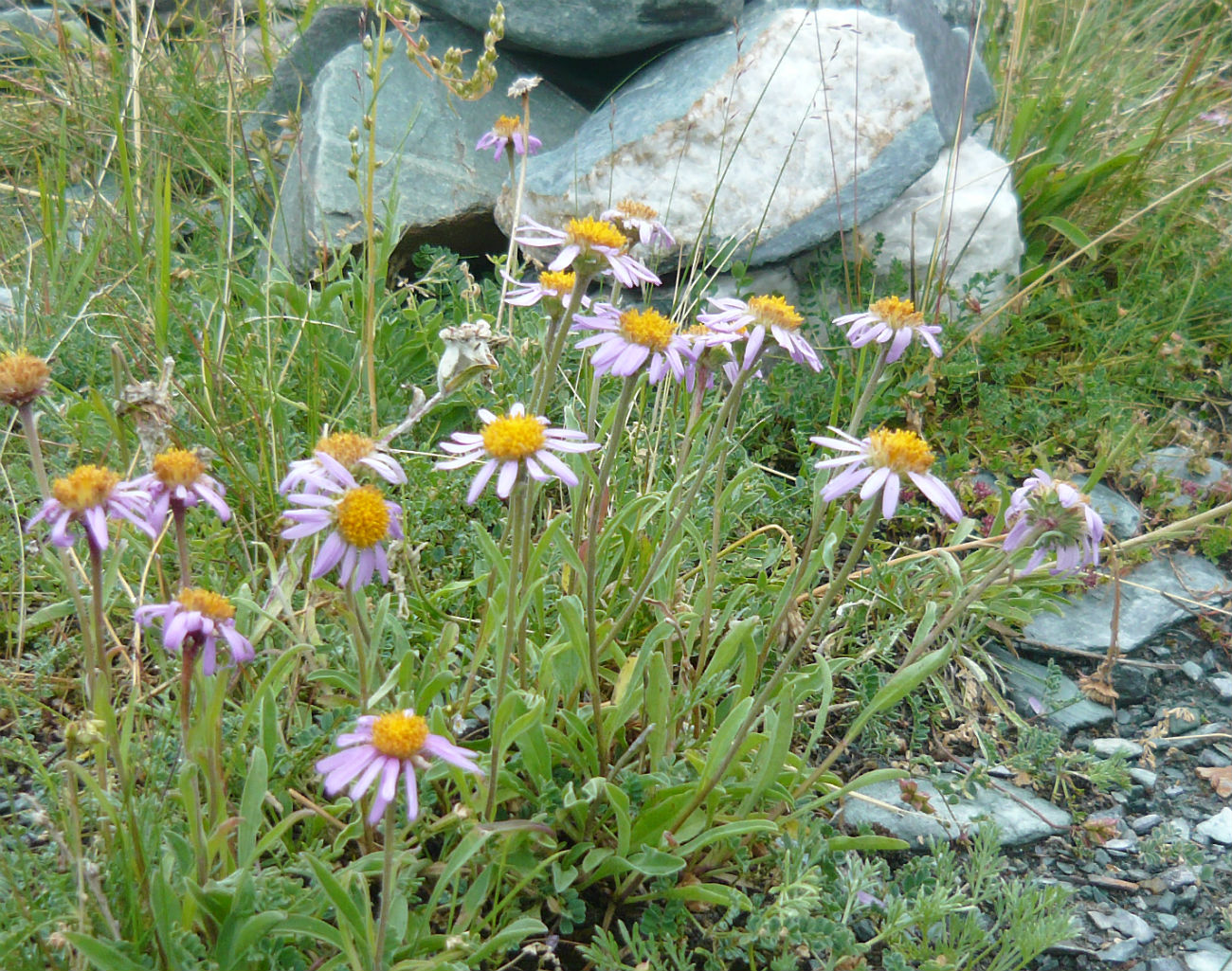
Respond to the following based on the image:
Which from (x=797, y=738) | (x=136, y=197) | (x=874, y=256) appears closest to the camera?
(x=797, y=738)

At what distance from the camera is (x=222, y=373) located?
230cm

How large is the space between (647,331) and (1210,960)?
1572 mm

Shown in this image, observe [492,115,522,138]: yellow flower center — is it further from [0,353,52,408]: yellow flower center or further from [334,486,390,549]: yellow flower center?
[334,486,390,549]: yellow flower center

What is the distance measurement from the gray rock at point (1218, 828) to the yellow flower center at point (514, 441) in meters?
1.81

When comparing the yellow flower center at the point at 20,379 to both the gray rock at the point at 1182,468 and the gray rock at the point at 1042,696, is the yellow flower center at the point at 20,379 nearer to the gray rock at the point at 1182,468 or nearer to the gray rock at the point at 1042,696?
the gray rock at the point at 1042,696

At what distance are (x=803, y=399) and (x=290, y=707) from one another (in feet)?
6.10

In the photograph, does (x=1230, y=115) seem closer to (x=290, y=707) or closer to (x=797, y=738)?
(x=797, y=738)

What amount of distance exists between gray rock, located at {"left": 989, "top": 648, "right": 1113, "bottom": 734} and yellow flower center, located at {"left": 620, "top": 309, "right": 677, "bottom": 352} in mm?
1427

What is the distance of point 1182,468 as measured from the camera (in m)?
3.27

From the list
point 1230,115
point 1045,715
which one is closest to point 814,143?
point 1045,715

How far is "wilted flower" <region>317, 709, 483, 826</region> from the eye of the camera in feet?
3.58

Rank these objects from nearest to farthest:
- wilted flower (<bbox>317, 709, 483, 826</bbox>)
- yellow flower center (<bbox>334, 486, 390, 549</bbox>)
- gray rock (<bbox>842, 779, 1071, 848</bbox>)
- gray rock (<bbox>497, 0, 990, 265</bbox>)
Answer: wilted flower (<bbox>317, 709, 483, 826</bbox>), yellow flower center (<bbox>334, 486, 390, 549</bbox>), gray rock (<bbox>842, 779, 1071, 848</bbox>), gray rock (<bbox>497, 0, 990, 265</bbox>)

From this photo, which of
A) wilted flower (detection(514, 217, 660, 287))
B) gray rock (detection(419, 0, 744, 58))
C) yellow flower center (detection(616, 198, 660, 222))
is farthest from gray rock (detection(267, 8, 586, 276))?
wilted flower (detection(514, 217, 660, 287))

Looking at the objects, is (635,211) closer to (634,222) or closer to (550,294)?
(634,222)
